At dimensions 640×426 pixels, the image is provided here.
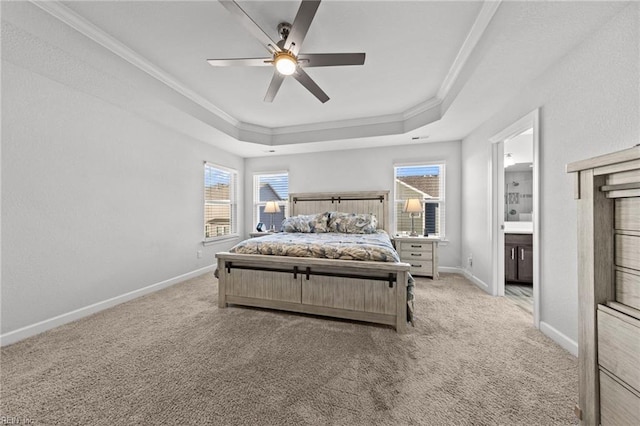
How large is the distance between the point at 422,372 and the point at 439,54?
2.82 metres

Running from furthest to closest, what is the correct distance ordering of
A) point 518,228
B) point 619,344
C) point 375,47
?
point 518,228, point 375,47, point 619,344

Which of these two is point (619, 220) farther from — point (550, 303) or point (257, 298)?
point (257, 298)

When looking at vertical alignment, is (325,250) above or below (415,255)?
above


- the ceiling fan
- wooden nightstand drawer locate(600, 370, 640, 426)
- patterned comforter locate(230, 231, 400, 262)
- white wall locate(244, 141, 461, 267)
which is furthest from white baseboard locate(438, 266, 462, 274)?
the ceiling fan

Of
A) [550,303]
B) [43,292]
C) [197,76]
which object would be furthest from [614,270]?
[43,292]

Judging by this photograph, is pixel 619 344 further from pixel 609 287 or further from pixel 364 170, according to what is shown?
pixel 364 170

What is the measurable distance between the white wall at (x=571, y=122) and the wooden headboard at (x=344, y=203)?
→ 226 cm

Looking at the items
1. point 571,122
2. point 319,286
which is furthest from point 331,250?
point 571,122

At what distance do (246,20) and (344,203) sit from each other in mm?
3434

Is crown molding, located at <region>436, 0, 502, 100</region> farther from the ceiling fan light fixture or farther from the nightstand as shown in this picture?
the nightstand

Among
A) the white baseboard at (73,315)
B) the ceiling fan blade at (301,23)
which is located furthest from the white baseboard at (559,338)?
the white baseboard at (73,315)

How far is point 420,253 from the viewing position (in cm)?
390

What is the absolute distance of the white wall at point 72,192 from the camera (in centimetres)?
204

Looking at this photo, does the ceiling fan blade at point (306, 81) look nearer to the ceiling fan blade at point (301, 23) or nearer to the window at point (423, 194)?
the ceiling fan blade at point (301, 23)
